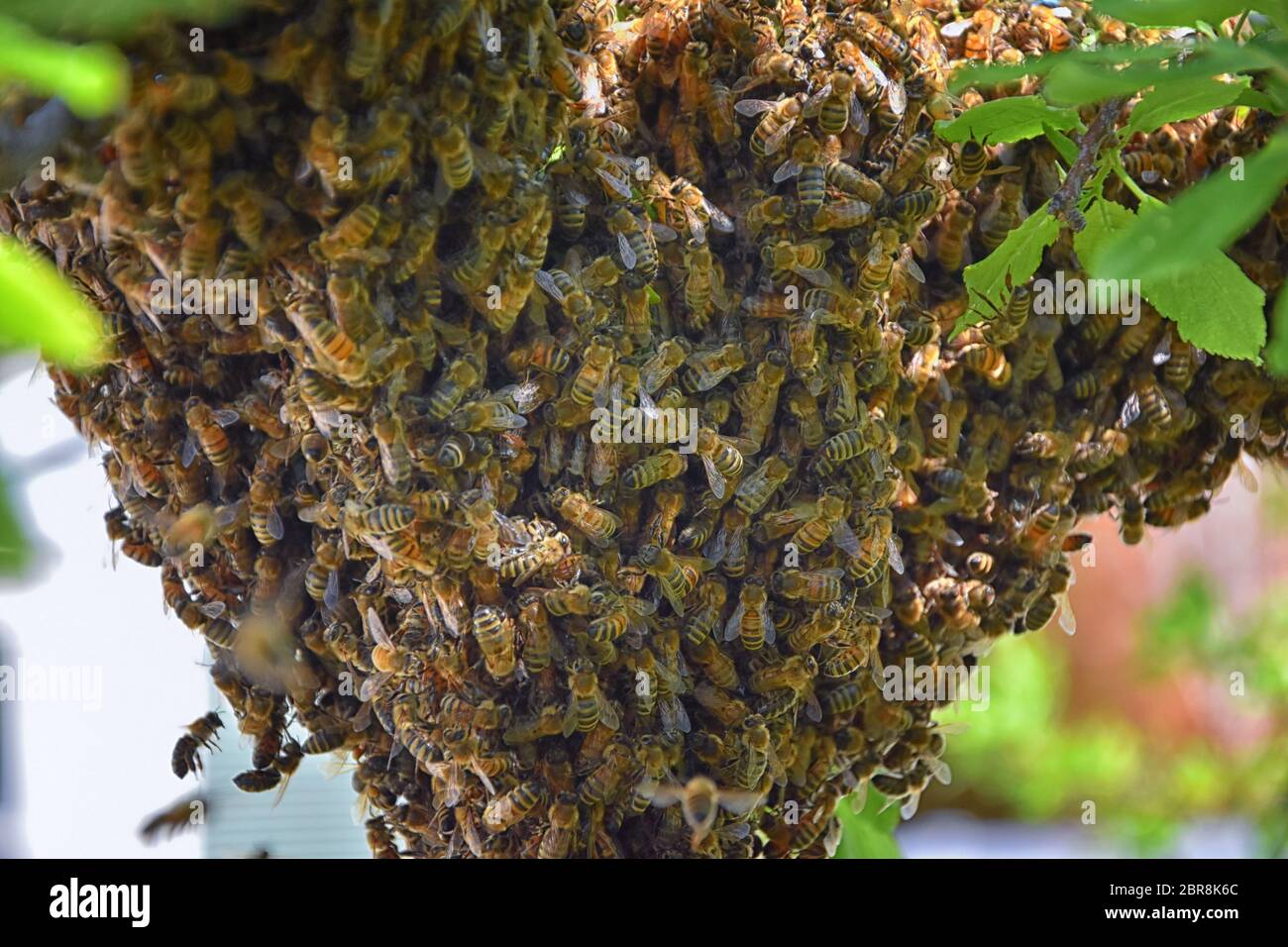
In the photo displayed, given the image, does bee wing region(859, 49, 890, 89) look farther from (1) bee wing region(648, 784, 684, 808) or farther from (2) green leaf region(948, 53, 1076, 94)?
(1) bee wing region(648, 784, 684, 808)

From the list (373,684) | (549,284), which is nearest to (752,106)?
(549,284)

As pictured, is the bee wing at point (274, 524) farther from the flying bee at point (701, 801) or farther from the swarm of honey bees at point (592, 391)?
the flying bee at point (701, 801)

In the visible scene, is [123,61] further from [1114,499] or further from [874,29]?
[1114,499]

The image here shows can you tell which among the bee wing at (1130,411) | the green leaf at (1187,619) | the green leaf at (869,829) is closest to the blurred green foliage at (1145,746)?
the green leaf at (1187,619)

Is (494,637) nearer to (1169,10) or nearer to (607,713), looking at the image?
(607,713)

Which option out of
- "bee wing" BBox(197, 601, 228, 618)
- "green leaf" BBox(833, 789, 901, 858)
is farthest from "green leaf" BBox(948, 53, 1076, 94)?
"green leaf" BBox(833, 789, 901, 858)

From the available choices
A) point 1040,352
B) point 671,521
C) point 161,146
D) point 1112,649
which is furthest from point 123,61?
point 1112,649
